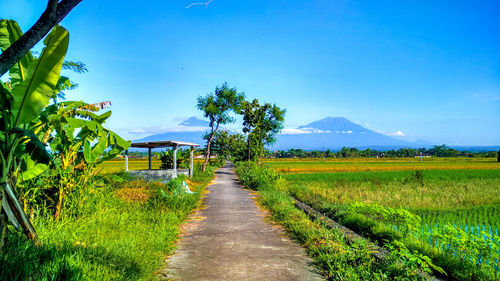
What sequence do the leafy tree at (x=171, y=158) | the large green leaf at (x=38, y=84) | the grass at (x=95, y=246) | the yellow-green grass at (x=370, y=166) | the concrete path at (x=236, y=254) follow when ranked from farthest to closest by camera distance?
the yellow-green grass at (x=370, y=166) → the leafy tree at (x=171, y=158) → the concrete path at (x=236, y=254) → the grass at (x=95, y=246) → the large green leaf at (x=38, y=84)

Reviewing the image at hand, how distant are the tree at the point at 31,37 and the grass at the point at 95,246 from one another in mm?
2251

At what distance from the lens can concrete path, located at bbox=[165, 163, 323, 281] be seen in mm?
4051

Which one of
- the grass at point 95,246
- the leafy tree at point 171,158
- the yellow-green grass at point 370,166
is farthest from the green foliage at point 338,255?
the yellow-green grass at point 370,166

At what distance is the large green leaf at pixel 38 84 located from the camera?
2.97 meters

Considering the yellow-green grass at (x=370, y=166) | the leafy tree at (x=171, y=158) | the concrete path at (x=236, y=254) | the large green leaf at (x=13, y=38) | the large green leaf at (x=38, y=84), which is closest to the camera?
the large green leaf at (x=38, y=84)

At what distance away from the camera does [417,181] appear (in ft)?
63.9

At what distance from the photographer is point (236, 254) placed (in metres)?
4.88

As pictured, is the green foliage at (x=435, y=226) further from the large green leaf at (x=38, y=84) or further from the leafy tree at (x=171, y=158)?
the leafy tree at (x=171, y=158)

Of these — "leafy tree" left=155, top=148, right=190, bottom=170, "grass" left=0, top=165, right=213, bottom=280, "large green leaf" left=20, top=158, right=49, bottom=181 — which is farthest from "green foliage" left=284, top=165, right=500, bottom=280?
"leafy tree" left=155, top=148, right=190, bottom=170

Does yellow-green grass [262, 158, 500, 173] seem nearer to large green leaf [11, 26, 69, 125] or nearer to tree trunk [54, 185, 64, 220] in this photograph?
tree trunk [54, 185, 64, 220]

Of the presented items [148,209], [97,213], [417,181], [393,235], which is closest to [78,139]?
[97,213]

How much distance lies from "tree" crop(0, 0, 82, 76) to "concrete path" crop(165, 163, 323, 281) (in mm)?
3265

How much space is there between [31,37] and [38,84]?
1.95 m

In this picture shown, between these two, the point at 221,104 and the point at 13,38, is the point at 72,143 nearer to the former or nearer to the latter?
the point at 13,38
